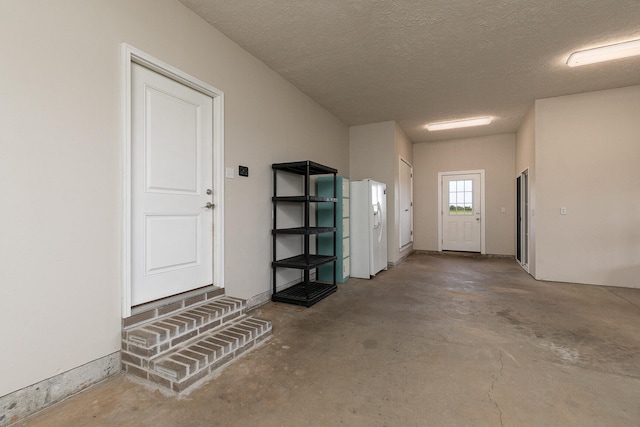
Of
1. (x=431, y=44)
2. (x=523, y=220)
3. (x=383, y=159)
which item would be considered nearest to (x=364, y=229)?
(x=383, y=159)

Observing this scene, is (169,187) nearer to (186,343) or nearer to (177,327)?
(177,327)

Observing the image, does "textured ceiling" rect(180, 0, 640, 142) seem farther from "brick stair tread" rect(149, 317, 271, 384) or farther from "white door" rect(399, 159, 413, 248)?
"brick stair tread" rect(149, 317, 271, 384)

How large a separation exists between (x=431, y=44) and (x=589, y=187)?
3500mm

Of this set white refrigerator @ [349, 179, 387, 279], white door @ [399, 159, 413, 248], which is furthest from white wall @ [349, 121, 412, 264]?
white refrigerator @ [349, 179, 387, 279]

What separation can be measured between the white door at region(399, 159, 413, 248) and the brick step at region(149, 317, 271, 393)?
4627 millimetres

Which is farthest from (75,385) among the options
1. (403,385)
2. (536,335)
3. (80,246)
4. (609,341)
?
(609,341)

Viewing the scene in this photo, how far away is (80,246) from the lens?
190cm

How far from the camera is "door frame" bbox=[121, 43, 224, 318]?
2125 mm

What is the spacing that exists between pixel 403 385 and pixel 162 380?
1558 millimetres

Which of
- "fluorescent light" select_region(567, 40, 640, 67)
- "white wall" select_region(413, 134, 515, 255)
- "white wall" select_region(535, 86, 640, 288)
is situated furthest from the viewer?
"white wall" select_region(413, 134, 515, 255)

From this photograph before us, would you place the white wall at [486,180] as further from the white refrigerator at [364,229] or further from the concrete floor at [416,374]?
the concrete floor at [416,374]

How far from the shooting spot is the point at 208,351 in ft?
6.93

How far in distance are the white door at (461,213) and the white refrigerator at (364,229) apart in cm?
333

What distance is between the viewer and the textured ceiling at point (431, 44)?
2664 mm
